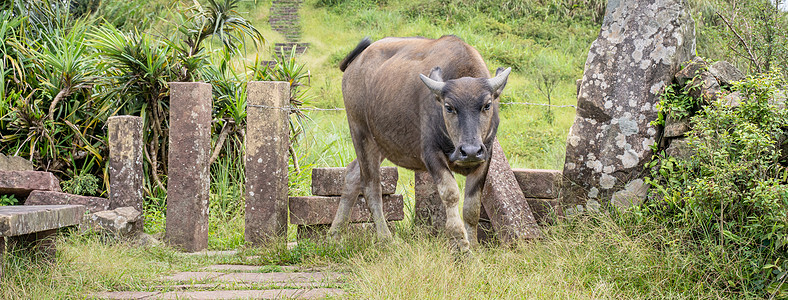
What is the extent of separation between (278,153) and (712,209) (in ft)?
11.4

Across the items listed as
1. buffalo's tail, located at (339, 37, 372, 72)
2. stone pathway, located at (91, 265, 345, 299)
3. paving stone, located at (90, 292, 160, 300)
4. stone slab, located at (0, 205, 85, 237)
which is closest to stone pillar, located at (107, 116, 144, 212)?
stone slab, located at (0, 205, 85, 237)

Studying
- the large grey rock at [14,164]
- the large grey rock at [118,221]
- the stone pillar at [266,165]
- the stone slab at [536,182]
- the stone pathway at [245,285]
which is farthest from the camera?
the large grey rock at [14,164]

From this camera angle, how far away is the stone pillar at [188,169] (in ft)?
19.0

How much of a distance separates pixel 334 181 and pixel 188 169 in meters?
1.26

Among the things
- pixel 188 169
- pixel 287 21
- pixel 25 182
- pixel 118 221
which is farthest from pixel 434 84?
pixel 287 21

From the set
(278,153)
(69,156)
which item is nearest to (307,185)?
(278,153)

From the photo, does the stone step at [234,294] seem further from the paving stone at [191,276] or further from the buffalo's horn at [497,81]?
the buffalo's horn at [497,81]

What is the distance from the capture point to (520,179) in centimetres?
557

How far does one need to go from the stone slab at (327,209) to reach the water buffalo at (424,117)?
189mm

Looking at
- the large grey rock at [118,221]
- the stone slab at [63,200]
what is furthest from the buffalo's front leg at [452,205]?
the stone slab at [63,200]

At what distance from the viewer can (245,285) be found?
167 inches

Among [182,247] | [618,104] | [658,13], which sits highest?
[658,13]

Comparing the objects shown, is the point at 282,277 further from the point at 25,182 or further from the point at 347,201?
the point at 25,182

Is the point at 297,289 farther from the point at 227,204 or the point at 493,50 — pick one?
the point at 493,50
